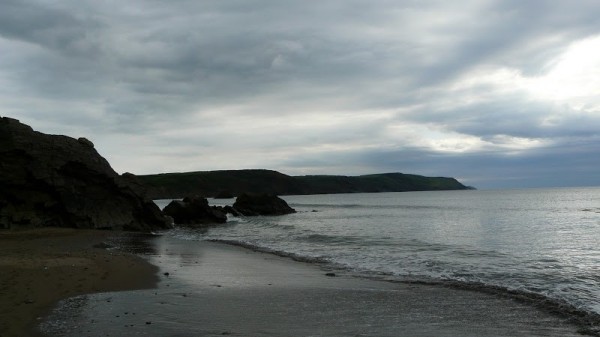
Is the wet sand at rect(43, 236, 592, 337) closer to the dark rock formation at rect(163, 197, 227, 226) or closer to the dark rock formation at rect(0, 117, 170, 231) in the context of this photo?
the dark rock formation at rect(0, 117, 170, 231)

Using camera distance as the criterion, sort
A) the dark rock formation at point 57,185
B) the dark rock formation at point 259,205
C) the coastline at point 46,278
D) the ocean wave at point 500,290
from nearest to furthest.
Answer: the coastline at point 46,278 → the ocean wave at point 500,290 → the dark rock formation at point 57,185 → the dark rock formation at point 259,205

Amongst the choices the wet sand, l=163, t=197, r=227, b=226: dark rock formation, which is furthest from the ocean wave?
l=163, t=197, r=227, b=226: dark rock formation

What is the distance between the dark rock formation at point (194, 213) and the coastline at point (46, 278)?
31798mm

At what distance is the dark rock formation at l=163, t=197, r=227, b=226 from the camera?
5447 cm

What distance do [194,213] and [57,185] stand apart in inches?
839

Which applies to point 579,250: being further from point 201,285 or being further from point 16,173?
point 16,173

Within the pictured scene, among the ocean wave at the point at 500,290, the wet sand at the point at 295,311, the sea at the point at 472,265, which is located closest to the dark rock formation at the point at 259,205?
the sea at the point at 472,265

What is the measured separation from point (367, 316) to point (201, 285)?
5474 mm

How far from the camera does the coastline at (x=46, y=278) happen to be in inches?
346

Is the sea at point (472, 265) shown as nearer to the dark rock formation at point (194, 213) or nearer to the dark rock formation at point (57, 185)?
the dark rock formation at point (57, 185)

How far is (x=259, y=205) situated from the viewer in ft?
251

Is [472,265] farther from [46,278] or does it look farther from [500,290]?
[46,278]

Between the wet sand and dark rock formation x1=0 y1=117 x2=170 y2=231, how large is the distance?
2454cm

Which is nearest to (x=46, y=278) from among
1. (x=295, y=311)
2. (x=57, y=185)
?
(x=295, y=311)
